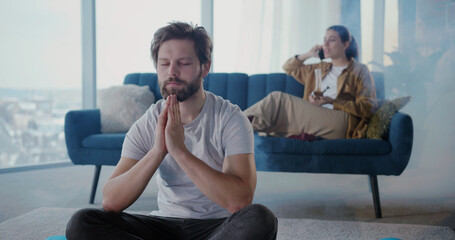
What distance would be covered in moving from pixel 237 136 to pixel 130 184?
0.28 metres

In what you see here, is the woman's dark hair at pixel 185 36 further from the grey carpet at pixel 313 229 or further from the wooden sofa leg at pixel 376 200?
Result: the wooden sofa leg at pixel 376 200

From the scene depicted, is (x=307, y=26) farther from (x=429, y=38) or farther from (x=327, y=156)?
(x=327, y=156)

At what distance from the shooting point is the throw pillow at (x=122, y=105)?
85.4 inches

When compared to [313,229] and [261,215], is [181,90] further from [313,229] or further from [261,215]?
[313,229]

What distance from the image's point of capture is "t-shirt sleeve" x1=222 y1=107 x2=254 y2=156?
3.31ft

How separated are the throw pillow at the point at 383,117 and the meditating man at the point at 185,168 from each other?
40.4 inches

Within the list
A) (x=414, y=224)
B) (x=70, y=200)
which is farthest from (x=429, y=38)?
(x=70, y=200)

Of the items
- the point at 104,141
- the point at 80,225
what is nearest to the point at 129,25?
the point at 104,141

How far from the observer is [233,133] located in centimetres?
102

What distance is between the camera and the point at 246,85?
7.16 feet

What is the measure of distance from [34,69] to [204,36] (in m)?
2.33

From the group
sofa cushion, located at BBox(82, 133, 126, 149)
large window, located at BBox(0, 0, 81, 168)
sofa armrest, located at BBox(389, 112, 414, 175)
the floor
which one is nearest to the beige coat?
sofa armrest, located at BBox(389, 112, 414, 175)

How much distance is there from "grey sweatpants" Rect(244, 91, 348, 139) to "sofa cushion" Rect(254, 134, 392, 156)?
81 mm

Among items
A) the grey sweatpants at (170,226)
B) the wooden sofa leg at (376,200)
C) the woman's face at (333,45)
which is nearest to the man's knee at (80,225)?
the grey sweatpants at (170,226)
